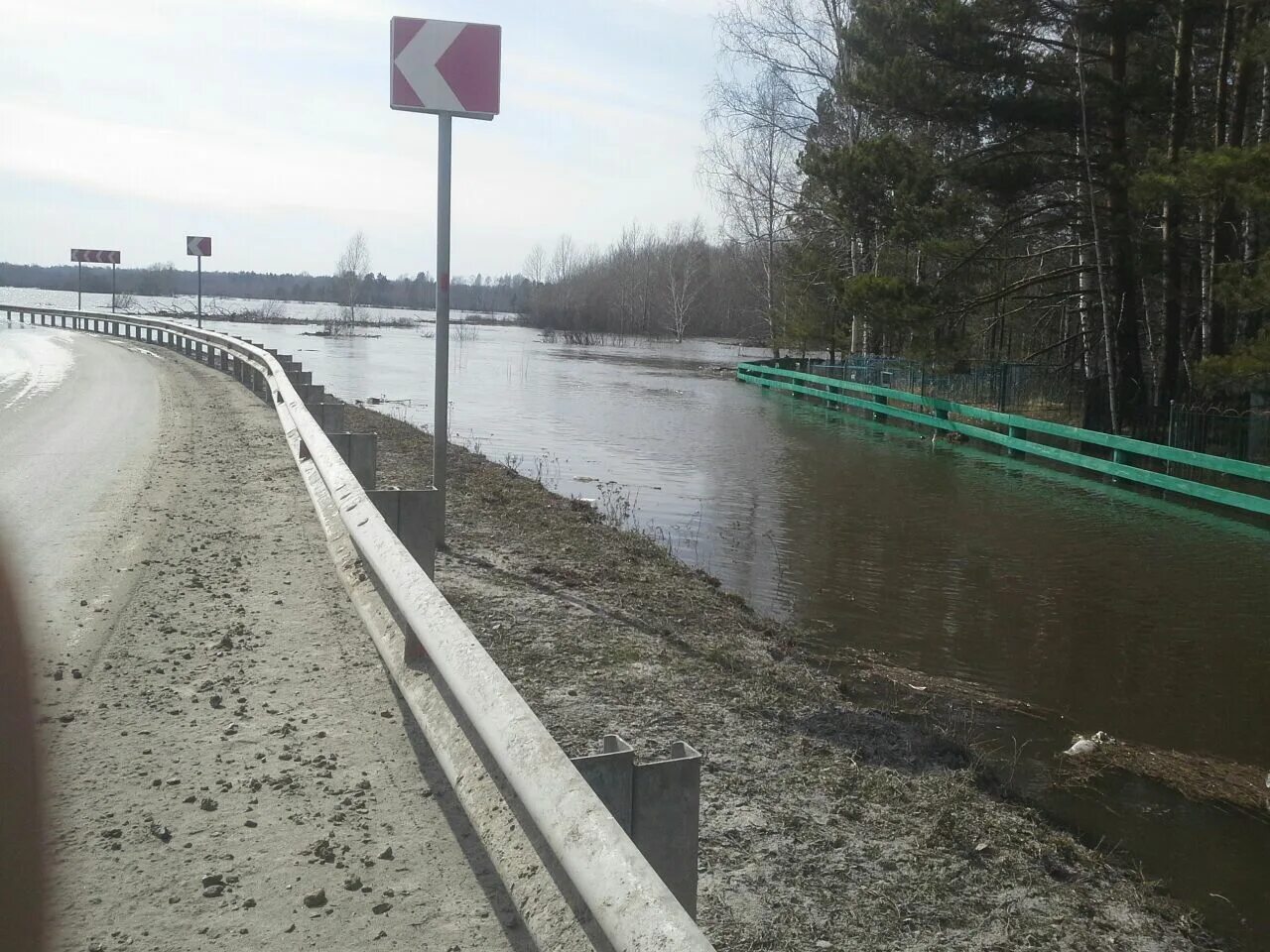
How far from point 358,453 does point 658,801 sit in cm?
617

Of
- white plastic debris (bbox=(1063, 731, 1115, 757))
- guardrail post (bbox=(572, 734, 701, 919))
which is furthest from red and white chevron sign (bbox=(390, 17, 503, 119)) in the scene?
guardrail post (bbox=(572, 734, 701, 919))

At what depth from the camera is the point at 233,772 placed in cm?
425

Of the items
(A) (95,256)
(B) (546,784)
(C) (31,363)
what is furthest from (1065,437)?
(A) (95,256)

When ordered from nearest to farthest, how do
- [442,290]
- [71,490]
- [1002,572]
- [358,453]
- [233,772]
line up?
[233,772], [442,290], [358,453], [71,490], [1002,572]

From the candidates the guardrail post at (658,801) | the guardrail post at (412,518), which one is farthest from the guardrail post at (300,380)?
the guardrail post at (658,801)

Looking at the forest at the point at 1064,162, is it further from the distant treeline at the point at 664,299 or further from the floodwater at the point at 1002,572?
the distant treeline at the point at 664,299

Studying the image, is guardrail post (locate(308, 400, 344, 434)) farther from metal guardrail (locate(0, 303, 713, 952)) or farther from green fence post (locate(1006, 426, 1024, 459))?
green fence post (locate(1006, 426, 1024, 459))

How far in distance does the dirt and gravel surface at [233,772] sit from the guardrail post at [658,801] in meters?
0.56

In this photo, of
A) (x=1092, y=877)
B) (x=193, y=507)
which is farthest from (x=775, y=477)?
(x=1092, y=877)

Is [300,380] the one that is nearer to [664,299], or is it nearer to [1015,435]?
[1015,435]

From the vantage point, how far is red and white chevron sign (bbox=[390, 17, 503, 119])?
25.8 feet

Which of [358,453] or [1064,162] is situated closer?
[358,453]

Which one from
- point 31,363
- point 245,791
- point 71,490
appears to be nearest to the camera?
point 245,791

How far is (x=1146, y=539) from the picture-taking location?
46.2 feet
